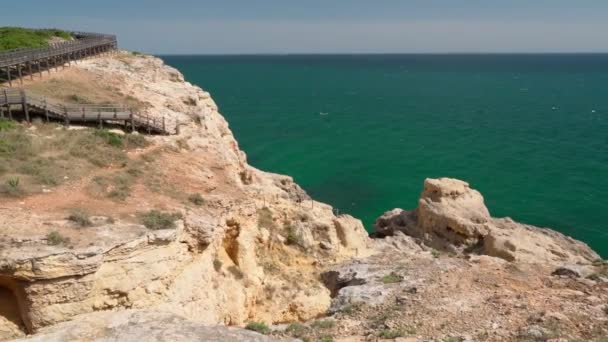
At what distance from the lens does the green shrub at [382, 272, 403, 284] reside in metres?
20.9

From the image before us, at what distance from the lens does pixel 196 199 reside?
20.0m

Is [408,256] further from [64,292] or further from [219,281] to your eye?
[64,292]

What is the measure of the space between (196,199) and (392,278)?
383 inches

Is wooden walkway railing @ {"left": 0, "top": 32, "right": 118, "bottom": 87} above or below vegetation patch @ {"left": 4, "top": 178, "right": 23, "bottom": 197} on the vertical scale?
above

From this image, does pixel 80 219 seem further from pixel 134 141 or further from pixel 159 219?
pixel 134 141

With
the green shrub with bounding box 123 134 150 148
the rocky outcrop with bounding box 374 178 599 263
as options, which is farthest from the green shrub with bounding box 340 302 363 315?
the rocky outcrop with bounding box 374 178 599 263

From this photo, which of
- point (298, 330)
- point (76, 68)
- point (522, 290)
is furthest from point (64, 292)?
point (76, 68)

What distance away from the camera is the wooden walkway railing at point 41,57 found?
113 feet

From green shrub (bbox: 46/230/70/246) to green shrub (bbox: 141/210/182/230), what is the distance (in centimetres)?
276

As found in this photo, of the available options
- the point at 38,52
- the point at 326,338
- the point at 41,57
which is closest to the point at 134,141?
the point at 326,338

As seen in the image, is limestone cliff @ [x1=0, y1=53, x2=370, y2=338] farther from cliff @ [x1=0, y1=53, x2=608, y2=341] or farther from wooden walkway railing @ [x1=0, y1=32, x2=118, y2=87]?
wooden walkway railing @ [x1=0, y1=32, x2=118, y2=87]

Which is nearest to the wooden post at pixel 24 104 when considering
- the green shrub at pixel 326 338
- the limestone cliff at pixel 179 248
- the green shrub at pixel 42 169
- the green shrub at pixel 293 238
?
the green shrub at pixel 42 169

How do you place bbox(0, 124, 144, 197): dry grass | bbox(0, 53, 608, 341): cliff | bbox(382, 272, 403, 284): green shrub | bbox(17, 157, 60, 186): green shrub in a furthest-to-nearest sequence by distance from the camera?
bbox(382, 272, 403, 284): green shrub
bbox(17, 157, 60, 186): green shrub
bbox(0, 124, 144, 197): dry grass
bbox(0, 53, 608, 341): cliff

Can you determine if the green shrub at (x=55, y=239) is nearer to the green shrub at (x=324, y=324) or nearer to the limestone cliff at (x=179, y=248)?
the limestone cliff at (x=179, y=248)
